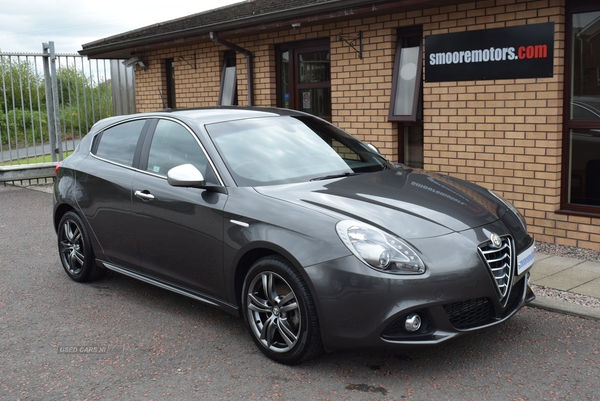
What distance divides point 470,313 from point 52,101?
12682 millimetres

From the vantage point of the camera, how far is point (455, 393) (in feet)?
12.9

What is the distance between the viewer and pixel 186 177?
4766mm

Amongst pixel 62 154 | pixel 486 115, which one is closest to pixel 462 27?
pixel 486 115

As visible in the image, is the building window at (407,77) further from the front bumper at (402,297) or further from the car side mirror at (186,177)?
the front bumper at (402,297)

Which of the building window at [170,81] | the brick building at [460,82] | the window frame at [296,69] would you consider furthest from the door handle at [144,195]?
the building window at [170,81]

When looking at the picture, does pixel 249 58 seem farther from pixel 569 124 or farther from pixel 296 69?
pixel 569 124

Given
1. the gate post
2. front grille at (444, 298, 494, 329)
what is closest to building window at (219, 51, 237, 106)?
the gate post

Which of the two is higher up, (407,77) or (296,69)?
(296,69)

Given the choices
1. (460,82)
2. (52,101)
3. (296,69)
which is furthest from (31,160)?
(460,82)

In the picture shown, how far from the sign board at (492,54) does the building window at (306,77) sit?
2083mm

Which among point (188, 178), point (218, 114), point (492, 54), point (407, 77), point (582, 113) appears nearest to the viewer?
point (188, 178)

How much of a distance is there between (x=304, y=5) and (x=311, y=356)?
577 cm

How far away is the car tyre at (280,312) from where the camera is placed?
4.18 metres

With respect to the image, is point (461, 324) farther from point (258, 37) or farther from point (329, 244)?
point (258, 37)
